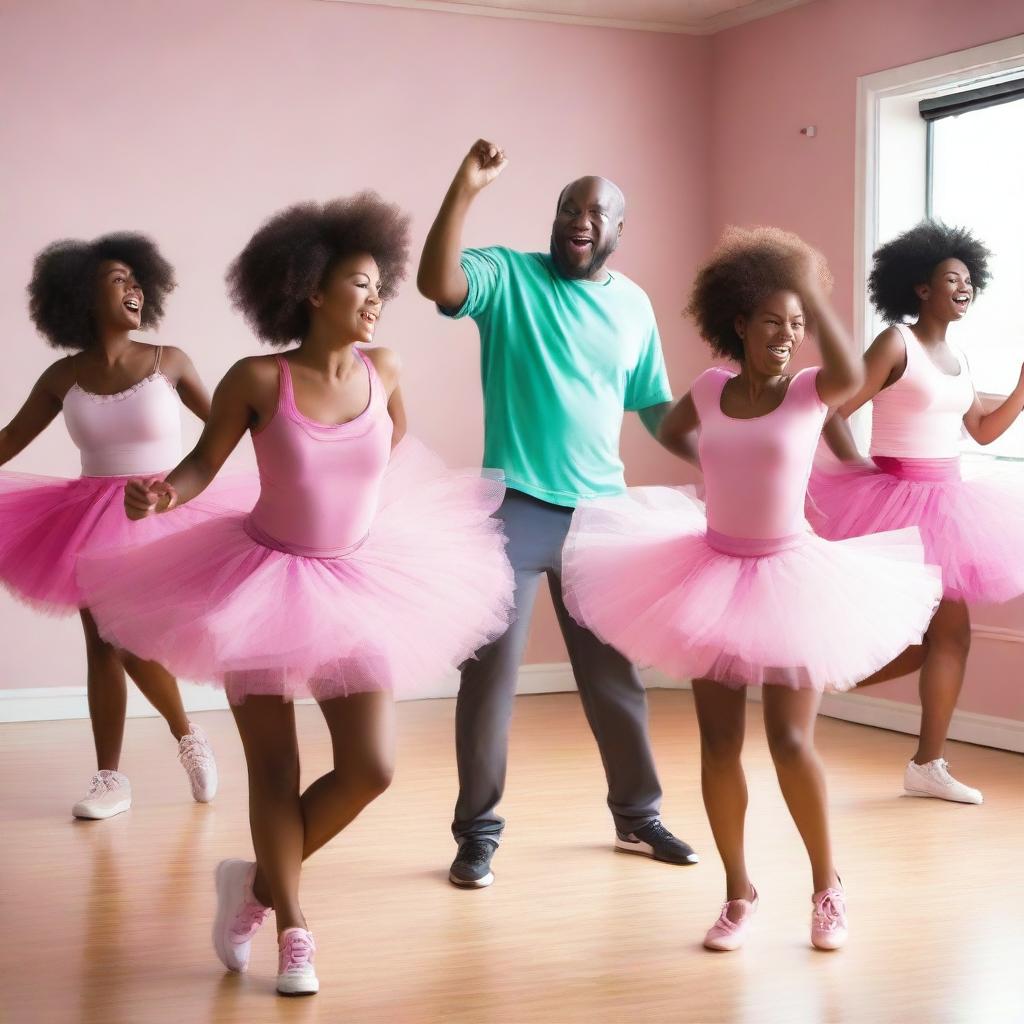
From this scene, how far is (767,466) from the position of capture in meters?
3.00

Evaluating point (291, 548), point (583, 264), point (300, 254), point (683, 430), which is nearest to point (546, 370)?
point (583, 264)

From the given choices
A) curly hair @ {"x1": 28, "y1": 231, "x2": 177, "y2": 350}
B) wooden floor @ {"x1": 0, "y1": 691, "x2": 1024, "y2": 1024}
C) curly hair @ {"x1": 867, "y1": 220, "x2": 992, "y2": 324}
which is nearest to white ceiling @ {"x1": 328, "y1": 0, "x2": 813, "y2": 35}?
curly hair @ {"x1": 867, "y1": 220, "x2": 992, "y2": 324}

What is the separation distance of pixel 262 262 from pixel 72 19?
129 inches

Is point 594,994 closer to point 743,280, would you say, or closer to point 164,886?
point 164,886

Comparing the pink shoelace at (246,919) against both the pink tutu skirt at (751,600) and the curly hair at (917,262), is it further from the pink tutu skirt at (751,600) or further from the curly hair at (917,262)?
the curly hair at (917,262)

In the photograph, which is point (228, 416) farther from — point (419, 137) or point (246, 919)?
point (419, 137)

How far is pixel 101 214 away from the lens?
5707 millimetres

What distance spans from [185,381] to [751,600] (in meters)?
2.08

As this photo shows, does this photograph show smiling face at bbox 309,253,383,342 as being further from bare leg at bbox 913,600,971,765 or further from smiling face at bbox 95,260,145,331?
bare leg at bbox 913,600,971,765

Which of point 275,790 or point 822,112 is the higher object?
point 822,112

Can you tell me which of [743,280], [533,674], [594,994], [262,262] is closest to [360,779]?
[594,994]

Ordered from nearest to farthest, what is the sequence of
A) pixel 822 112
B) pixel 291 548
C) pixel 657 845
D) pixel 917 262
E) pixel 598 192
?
pixel 291 548 → pixel 598 192 → pixel 657 845 → pixel 917 262 → pixel 822 112

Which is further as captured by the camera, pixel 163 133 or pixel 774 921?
pixel 163 133

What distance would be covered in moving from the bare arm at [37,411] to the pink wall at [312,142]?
1468 mm
